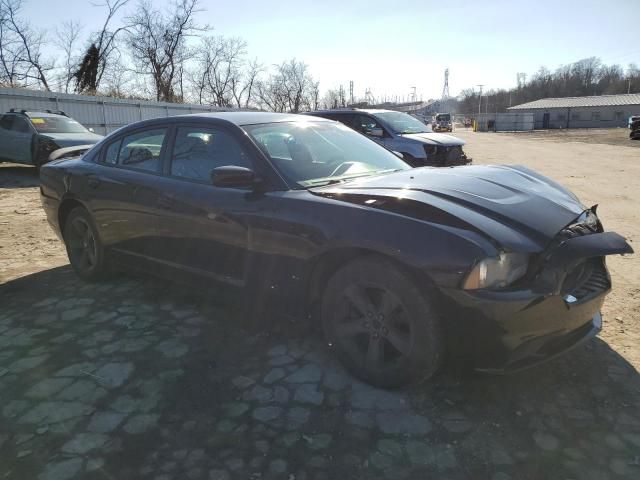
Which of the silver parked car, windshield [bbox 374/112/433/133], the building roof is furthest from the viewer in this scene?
the building roof

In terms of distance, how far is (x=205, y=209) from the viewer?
3.33 metres

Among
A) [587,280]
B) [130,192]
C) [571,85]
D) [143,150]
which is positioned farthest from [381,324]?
[571,85]

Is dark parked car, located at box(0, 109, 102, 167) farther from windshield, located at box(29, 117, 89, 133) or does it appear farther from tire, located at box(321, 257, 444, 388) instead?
tire, located at box(321, 257, 444, 388)

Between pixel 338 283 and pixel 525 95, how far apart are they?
129 meters

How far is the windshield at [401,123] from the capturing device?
10562mm

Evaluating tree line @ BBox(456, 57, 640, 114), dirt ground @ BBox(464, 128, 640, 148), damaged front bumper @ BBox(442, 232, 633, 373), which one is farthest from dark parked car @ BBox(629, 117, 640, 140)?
tree line @ BBox(456, 57, 640, 114)

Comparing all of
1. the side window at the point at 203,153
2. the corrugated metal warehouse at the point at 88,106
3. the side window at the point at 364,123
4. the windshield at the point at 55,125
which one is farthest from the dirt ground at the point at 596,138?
the side window at the point at 203,153

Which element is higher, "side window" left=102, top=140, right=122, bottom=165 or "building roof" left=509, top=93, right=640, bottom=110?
"building roof" left=509, top=93, right=640, bottom=110

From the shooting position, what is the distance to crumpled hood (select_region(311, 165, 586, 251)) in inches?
97.3

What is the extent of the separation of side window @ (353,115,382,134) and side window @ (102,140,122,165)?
6942 millimetres

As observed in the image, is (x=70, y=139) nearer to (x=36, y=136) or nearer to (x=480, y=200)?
(x=36, y=136)

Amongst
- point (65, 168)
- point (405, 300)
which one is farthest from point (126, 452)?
point (65, 168)

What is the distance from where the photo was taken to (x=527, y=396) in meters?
2.64

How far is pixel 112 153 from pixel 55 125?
9.71 meters
